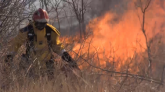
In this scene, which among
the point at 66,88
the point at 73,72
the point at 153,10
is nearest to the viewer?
the point at 66,88

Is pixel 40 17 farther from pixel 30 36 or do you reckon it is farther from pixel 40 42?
pixel 40 42

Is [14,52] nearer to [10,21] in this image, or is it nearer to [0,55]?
[0,55]

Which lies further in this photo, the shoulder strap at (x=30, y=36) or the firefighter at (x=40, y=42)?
the shoulder strap at (x=30, y=36)

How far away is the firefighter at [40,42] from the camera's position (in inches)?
161

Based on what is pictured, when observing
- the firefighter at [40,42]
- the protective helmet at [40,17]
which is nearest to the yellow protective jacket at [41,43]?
the firefighter at [40,42]

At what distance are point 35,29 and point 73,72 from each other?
4.83 ft

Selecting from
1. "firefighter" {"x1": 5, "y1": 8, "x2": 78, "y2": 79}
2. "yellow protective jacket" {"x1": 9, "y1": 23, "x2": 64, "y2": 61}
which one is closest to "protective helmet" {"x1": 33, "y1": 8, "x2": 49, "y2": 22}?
"firefighter" {"x1": 5, "y1": 8, "x2": 78, "y2": 79}

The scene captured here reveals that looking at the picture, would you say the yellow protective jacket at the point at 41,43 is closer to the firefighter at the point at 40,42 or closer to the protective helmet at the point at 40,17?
the firefighter at the point at 40,42

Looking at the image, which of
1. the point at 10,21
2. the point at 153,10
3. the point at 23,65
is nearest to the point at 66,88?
the point at 23,65

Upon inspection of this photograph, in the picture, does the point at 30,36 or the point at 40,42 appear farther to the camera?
the point at 40,42

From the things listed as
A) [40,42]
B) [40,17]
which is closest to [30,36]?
[40,42]

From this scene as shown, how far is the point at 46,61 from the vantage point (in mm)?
4355

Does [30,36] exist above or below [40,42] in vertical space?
above

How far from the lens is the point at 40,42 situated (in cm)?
443
